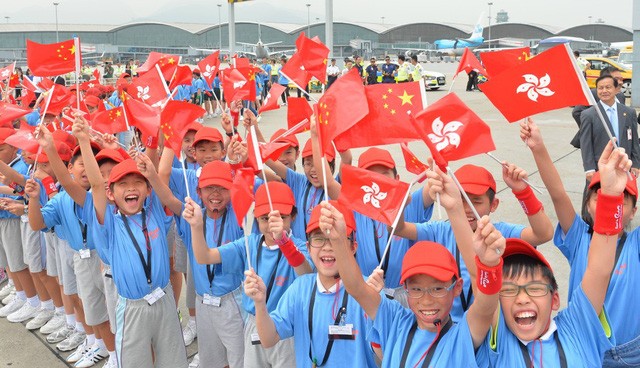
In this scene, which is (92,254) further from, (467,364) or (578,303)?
(578,303)

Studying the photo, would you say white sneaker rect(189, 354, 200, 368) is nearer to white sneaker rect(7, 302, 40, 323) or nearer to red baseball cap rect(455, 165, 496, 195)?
white sneaker rect(7, 302, 40, 323)

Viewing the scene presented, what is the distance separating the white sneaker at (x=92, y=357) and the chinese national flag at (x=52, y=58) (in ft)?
10.00

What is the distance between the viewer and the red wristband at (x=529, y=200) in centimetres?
297

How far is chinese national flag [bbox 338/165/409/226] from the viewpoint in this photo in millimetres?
2789

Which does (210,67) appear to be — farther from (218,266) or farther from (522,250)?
(522,250)

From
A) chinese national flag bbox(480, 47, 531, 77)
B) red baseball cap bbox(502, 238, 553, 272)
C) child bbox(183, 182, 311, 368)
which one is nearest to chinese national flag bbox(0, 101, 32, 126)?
child bbox(183, 182, 311, 368)

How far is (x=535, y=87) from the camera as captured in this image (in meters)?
2.80

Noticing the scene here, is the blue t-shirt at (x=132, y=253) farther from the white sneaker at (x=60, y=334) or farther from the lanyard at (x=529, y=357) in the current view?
the lanyard at (x=529, y=357)

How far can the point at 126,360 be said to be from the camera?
3.78 metres

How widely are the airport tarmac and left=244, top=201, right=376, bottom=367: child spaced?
2.22 metres

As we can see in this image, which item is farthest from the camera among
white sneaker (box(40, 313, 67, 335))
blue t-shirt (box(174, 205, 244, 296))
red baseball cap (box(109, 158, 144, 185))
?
white sneaker (box(40, 313, 67, 335))

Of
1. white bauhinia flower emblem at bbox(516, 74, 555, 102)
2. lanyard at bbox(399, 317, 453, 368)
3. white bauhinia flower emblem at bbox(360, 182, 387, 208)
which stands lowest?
lanyard at bbox(399, 317, 453, 368)

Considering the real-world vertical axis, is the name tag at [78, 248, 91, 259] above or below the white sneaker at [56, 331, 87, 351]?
above

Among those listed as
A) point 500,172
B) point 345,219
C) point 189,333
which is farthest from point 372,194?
point 500,172
